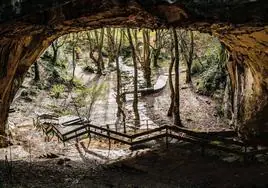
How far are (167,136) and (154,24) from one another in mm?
4743

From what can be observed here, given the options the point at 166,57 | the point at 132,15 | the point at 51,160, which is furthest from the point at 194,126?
the point at 166,57

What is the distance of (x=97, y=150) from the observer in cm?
1638

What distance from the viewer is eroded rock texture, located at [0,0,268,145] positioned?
9438 mm

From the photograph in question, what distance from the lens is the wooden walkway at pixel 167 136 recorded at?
13.0 meters

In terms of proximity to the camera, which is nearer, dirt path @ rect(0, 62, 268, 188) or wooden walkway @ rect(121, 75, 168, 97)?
dirt path @ rect(0, 62, 268, 188)

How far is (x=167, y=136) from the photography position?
49.8 feet

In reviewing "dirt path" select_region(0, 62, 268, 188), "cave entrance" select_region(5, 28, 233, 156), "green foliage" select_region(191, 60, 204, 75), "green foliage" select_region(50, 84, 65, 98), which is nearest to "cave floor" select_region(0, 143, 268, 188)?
"dirt path" select_region(0, 62, 268, 188)

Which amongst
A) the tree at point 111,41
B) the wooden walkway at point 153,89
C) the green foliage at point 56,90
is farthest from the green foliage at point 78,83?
the wooden walkway at point 153,89

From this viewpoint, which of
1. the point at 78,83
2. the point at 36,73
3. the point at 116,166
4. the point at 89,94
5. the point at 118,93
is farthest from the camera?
the point at 78,83

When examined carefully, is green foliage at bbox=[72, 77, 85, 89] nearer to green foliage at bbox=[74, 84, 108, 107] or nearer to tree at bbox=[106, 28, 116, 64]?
green foliage at bbox=[74, 84, 108, 107]

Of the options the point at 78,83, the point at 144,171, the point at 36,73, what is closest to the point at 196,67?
the point at 78,83

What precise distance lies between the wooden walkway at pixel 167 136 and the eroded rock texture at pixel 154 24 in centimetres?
183

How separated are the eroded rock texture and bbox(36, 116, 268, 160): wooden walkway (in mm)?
1832

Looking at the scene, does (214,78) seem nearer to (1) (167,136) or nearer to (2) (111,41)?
(2) (111,41)
